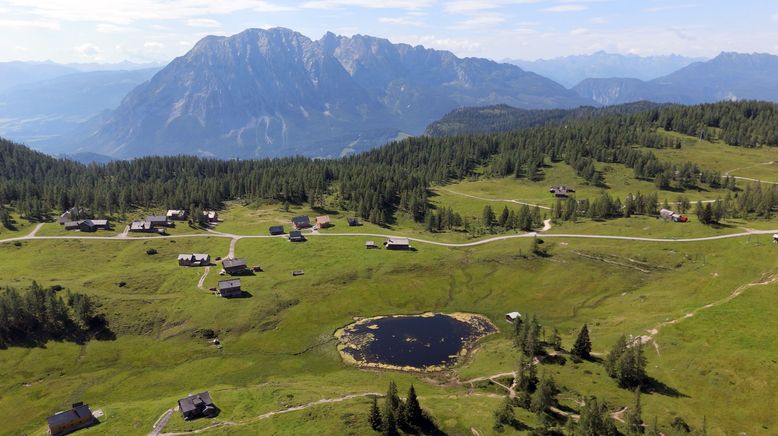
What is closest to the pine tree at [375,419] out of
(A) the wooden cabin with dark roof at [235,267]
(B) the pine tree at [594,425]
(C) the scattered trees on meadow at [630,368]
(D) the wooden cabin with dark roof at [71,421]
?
(B) the pine tree at [594,425]

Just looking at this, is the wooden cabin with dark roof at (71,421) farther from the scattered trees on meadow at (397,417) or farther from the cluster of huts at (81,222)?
the cluster of huts at (81,222)

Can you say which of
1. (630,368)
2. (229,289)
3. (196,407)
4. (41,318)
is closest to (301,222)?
(229,289)

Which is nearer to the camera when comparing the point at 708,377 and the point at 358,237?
the point at 708,377

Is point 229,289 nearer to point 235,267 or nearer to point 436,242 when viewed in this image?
point 235,267

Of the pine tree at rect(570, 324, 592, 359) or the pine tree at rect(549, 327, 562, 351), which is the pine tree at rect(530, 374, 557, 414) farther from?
the pine tree at rect(549, 327, 562, 351)

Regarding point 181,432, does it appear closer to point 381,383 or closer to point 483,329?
point 381,383

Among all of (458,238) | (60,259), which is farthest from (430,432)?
(60,259)
